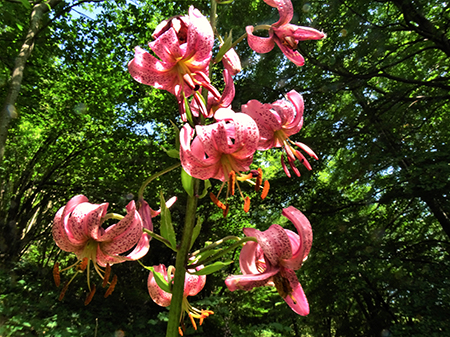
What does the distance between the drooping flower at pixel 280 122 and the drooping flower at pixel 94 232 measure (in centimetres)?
34

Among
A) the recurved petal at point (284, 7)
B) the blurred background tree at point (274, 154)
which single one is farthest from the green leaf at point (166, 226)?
the blurred background tree at point (274, 154)

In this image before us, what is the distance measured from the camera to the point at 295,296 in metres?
0.56

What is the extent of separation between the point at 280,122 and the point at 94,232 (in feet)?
1.54

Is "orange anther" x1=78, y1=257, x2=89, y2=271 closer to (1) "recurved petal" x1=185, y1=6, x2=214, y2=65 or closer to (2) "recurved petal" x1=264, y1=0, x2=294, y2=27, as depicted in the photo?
(1) "recurved petal" x1=185, y1=6, x2=214, y2=65

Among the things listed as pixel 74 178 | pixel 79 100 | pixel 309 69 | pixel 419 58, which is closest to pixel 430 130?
pixel 419 58

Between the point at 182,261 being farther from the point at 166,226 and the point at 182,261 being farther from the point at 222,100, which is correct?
the point at 222,100

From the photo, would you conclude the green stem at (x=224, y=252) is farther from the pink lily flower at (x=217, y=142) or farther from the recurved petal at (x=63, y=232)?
the recurved petal at (x=63, y=232)

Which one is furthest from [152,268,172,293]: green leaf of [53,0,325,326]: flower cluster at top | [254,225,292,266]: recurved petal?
[254,225,292,266]: recurved petal

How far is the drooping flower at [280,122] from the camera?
2.25 feet

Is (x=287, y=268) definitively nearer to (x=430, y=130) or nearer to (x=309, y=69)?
(x=309, y=69)

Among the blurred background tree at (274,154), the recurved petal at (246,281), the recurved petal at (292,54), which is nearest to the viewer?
the recurved petal at (246,281)

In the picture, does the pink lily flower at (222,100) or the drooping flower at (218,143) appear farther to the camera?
the pink lily flower at (222,100)

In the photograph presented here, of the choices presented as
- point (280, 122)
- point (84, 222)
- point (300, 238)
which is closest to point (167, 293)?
point (84, 222)

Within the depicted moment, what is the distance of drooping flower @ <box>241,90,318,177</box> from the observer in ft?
2.25
